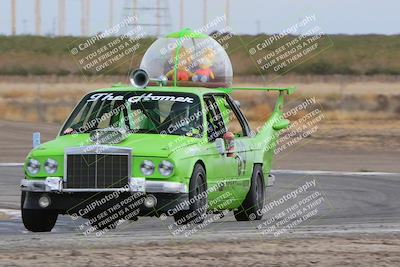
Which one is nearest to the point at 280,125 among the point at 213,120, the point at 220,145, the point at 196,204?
the point at 213,120

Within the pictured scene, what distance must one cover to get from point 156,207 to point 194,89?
7.40ft

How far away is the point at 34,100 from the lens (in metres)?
47.1

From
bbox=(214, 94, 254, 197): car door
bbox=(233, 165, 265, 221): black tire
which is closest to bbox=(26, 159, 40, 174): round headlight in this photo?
bbox=(214, 94, 254, 197): car door

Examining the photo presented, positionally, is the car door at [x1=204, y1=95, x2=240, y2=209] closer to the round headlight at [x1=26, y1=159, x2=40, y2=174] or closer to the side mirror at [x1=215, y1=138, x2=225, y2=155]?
the side mirror at [x1=215, y1=138, x2=225, y2=155]

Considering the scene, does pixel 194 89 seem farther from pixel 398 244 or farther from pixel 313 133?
pixel 313 133

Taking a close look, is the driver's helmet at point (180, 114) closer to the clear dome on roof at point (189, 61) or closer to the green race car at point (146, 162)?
the green race car at point (146, 162)

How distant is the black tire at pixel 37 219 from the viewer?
13219 millimetres

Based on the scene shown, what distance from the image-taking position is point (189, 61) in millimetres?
17375

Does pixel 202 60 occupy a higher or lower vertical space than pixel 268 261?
higher

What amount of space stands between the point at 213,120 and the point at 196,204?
5.99 ft

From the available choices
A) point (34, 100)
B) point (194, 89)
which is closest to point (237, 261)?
point (194, 89)

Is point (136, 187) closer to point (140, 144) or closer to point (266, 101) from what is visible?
point (140, 144)

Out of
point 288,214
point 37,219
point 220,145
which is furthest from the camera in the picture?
point 288,214

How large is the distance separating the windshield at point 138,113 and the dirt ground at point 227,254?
337 centimetres
